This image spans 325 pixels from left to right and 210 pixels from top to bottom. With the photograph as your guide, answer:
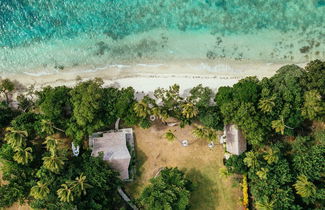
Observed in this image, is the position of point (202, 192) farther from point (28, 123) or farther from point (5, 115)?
point (5, 115)

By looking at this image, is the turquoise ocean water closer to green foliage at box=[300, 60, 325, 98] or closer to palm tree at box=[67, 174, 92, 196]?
green foliage at box=[300, 60, 325, 98]

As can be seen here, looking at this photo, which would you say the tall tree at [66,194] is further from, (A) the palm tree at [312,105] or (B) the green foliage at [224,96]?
(A) the palm tree at [312,105]

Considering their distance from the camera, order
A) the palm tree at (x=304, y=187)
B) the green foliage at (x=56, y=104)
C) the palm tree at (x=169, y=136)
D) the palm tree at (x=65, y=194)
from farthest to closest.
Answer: the palm tree at (x=169, y=136)
the green foliage at (x=56, y=104)
the palm tree at (x=304, y=187)
the palm tree at (x=65, y=194)

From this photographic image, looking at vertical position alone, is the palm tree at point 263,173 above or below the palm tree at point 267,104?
below

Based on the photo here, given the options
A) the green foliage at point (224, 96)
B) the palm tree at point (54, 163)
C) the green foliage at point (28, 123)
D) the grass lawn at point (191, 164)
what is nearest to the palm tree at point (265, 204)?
the grass lawn at point (191, 164)

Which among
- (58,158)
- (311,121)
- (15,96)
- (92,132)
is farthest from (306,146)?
(15,96)

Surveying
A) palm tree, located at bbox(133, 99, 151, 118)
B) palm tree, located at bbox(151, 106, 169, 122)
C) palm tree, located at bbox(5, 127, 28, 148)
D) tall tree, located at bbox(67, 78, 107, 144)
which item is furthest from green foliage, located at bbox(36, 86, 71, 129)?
palm tree, located at bbox(151, 106, 169, 122)
